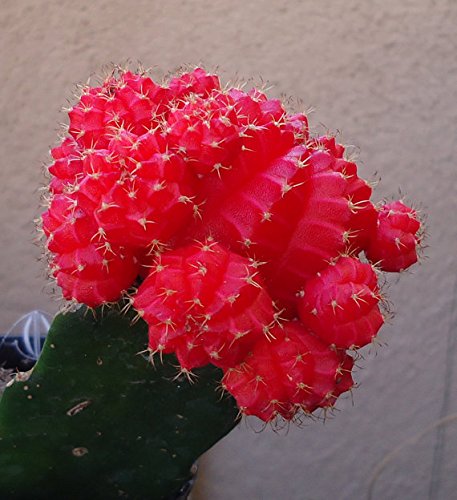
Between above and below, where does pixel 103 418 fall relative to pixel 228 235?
below

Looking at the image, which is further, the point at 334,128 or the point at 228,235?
the point at 334,128

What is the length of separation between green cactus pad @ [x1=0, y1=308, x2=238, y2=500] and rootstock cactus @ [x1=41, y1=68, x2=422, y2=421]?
62 mm

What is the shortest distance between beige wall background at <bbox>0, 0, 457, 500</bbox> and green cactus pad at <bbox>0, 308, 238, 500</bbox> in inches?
20.5

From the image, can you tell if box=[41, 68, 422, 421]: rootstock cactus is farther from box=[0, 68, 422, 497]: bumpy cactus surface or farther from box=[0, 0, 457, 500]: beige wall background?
box=[0, 0, 457, 500]: beige wall background

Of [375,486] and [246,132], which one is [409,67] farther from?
[246,132]

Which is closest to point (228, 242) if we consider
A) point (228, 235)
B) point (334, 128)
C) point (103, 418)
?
point (228, 235)

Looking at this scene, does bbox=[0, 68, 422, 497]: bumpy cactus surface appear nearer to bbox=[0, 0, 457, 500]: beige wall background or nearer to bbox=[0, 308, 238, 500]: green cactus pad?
bbox=[0, 308, 238, 500]: green cactus pad

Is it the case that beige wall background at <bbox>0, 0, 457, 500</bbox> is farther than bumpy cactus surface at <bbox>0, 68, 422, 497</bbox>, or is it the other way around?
beige wall background at <bbox>0, 0, 457, 500</bbox>

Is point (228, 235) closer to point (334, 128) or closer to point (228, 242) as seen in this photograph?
point (228, 242)

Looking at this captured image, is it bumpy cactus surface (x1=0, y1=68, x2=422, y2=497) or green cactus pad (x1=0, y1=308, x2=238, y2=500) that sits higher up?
bumpy cactus surface (x1=0, y1=68, x2=422, y2=497)

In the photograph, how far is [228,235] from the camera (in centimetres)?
35

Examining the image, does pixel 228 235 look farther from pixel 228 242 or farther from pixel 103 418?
pixel 103 418

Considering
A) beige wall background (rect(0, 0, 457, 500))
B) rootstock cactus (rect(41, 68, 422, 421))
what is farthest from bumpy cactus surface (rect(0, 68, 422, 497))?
→ beige wall background (rect(0, 0, 457, 500))

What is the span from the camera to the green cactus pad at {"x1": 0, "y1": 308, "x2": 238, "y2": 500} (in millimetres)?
422
